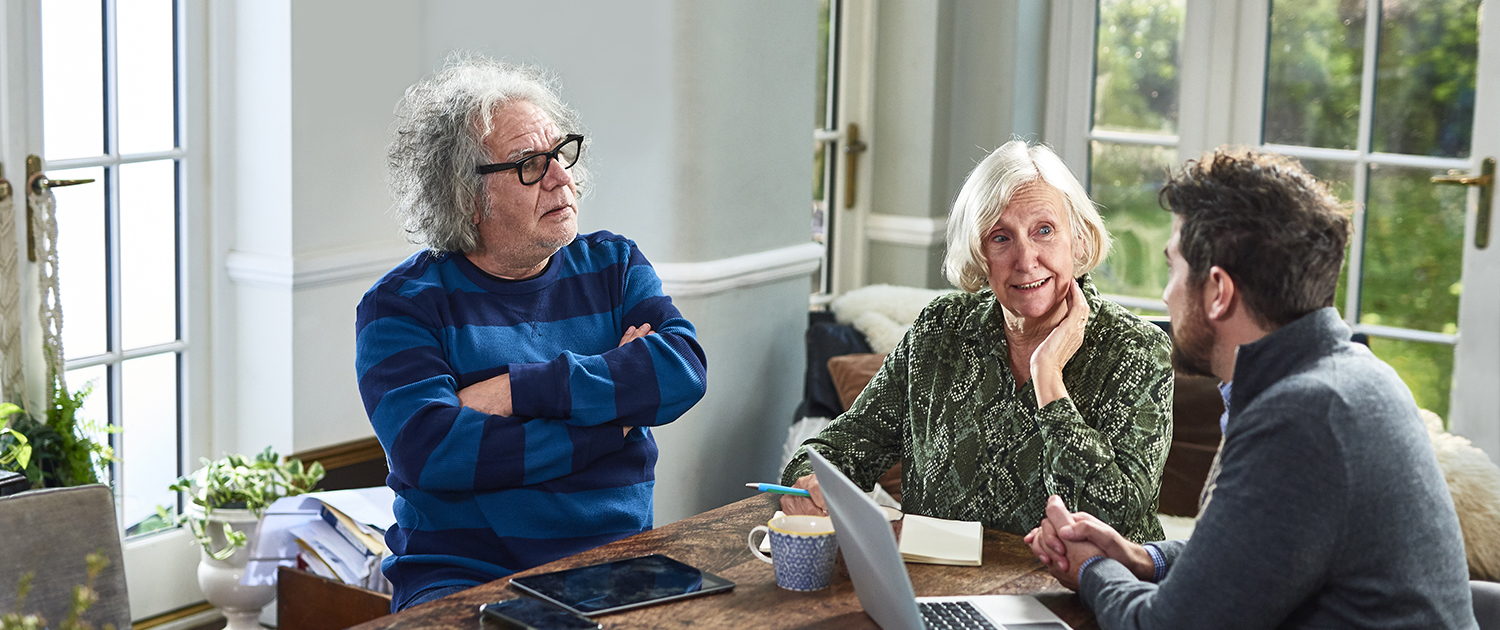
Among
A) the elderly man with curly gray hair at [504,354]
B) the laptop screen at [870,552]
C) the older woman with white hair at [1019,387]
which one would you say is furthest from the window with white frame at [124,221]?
the laptop screen at [870,552]

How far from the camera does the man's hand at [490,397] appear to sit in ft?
6.07

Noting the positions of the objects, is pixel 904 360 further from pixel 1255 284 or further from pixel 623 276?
pixel 1255 284

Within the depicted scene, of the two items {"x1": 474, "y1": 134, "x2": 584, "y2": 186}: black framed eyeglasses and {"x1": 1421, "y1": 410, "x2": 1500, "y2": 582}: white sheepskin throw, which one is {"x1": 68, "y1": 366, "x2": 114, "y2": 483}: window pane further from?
{"x1": 1421, "y1": 410, "x2": 1500, "y2": 582}: white sheepskin throw

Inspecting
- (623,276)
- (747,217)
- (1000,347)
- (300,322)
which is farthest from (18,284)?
(1000,347)

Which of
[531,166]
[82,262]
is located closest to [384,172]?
[82,262]

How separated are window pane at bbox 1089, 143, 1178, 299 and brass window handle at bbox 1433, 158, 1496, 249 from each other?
840 millimetres

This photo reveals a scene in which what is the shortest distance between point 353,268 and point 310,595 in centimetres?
83

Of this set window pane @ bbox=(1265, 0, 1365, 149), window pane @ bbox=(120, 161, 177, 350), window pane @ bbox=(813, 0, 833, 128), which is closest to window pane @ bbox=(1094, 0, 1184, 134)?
window pane @ bbox=(1265, 0, 1365, 149)

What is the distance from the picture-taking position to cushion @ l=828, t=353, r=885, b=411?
3.33 meters

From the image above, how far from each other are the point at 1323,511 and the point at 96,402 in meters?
2.58

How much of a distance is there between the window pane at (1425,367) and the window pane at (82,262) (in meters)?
3.21

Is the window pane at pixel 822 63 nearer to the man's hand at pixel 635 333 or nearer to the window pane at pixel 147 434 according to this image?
the window pane at pixel 147 434

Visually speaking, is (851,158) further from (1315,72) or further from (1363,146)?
(1363,146)

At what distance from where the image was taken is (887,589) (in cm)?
133
